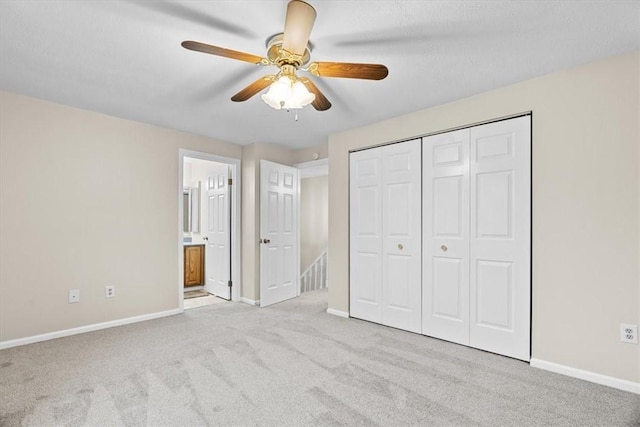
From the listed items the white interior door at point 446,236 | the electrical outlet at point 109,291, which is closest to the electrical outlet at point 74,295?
the electrical outlet at point 109,291

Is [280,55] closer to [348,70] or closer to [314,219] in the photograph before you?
[348,70]

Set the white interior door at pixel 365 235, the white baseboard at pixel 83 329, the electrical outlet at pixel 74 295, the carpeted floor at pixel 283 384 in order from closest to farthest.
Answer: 1. the carpeted floor at pixel 283 384
2. the white baseboard at pixel 83 329
3. the electrical outlet at pixel 74 295
4. the white interior door at pixel 365 235

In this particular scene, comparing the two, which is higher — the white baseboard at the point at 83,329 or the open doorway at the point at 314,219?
the open doorway at the point at 314,219

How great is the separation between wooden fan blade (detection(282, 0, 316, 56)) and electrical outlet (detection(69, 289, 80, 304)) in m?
3.18

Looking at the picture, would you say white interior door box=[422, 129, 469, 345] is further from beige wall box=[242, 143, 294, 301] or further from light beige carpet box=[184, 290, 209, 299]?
light beige carpet box=[184, 290, 209, 299]

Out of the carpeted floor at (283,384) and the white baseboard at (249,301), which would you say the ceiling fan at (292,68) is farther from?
the white baseboard at (249,301)

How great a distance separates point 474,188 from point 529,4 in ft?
4.95

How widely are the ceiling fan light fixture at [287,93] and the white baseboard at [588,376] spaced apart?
2.63 metres

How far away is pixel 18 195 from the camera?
2.90m

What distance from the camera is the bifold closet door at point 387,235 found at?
131 inches

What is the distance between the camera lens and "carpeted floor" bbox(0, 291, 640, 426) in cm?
186

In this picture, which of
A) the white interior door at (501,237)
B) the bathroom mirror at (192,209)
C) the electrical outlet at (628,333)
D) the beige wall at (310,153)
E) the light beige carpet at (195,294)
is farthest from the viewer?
the bathroom mirror at (192,209)

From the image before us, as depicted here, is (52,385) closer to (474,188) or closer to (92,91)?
(92,91)

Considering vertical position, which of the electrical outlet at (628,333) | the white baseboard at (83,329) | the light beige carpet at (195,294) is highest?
the electrical outlet at (628,333)
